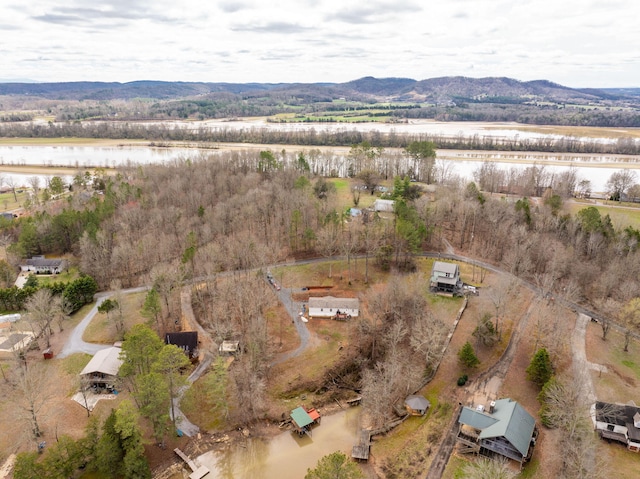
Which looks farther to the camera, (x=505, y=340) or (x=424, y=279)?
(x=424, y=279)

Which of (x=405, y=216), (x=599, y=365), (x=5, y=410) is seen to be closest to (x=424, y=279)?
(x=405, y=216)

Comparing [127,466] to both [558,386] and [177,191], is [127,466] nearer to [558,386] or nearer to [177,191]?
[558,386]

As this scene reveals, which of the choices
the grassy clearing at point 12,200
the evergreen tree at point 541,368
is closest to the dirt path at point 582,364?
the evergreen tree at point 541,368

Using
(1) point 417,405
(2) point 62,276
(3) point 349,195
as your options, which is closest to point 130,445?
(1) point 417,405

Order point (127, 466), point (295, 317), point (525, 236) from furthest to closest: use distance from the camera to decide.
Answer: point (525, 236)
point (295, 317)
point (127, 466)

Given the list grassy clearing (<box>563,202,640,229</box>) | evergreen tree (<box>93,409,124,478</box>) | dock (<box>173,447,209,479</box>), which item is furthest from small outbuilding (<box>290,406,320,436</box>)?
grassy clearing (<box>563,202,640,229</box>)

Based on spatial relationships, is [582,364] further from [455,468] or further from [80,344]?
[80,344]
